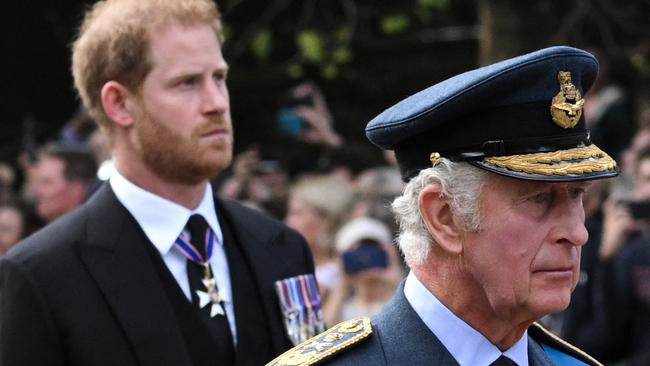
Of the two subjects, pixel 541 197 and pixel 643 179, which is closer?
pixel 541 197

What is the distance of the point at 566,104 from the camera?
3.08 metres

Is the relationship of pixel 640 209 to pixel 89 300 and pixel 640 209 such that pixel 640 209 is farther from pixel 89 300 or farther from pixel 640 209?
pixel 89 300

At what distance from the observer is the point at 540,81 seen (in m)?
3.07

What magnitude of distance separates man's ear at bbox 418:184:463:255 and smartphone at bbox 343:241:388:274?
3995 mm

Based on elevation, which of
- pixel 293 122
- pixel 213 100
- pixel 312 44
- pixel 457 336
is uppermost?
pixel 312 44

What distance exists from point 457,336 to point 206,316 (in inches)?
48.7

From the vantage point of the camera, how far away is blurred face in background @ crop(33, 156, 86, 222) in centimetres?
727

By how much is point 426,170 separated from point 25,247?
146 cm

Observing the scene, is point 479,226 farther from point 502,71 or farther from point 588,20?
point 588,20

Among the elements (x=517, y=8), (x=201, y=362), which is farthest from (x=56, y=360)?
(x=517, y=8)

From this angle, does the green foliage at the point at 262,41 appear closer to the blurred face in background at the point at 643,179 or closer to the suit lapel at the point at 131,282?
the blurred face in background at the point at 643,179

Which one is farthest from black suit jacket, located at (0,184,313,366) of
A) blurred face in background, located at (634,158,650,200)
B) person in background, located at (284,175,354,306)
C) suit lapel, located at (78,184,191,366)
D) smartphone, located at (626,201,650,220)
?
blurred face in background, located at (634,158,650,200)

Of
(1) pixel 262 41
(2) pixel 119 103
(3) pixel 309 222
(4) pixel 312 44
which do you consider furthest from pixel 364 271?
(1) pixel 262 41

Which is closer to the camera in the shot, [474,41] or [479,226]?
[479,226]
